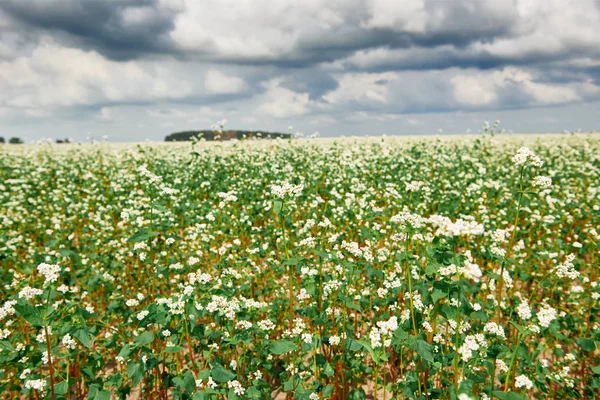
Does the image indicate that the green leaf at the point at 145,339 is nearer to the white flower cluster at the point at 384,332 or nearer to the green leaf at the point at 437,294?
the white flower cluster at the point at 384,332

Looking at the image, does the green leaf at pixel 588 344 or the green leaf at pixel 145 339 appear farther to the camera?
the green leaf at pixel 588 344

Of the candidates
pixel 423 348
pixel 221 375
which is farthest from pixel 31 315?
pixel 423 348

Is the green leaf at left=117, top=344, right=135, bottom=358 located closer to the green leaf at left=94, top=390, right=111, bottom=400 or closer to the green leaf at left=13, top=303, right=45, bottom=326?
the green leaf at left=94, top=390, right=111, bottom=400

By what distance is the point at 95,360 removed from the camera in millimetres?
4246

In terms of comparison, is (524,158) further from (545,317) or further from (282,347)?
(282,347)

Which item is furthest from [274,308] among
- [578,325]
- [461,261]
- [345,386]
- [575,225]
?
[575,225]

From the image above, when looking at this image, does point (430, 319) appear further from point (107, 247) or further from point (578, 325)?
point (107, 247)

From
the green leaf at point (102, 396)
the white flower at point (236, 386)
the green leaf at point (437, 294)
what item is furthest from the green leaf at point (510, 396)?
the green leaf at point (102, 396)

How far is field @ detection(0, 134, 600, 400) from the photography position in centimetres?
359

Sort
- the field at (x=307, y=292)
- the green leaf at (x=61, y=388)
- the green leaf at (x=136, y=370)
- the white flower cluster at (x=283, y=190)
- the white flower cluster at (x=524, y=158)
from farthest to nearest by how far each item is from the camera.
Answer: the white flower cluster at (x=283, y=190) → the white flower cluster at (x=524, y=158) → the field at (x=307, y=292) → the green leaf at (x=61, y=388) → the green leaf at (x=136, y=370)

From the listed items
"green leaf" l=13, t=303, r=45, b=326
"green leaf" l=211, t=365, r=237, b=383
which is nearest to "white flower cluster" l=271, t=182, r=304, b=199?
"green leaf" l=211, t=365, r=237, b=383

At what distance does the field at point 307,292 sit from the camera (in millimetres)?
3590

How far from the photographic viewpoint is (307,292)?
4262 mm

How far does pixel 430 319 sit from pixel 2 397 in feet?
19.9
